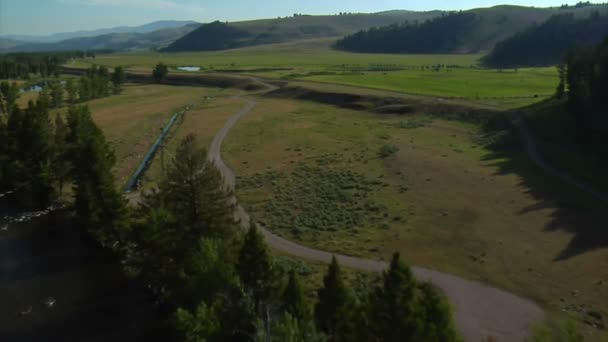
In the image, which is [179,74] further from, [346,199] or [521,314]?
[521,314]

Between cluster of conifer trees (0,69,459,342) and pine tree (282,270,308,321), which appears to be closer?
cluster of conifer trees (0,69,459,342)

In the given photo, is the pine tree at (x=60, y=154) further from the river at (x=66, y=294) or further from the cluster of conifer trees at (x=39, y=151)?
the river at (x=66, y=294)

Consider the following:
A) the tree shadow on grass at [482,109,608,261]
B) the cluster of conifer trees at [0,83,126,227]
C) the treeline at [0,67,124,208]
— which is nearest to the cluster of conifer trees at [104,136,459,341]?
the cluster of conifer trees at [0,83,126,227]

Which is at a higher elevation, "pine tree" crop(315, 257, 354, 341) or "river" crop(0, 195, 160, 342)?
"pine tree" crop(315, 257, 354, 341)

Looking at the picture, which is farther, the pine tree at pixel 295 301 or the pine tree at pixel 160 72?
the pine tree at pixel 160 72

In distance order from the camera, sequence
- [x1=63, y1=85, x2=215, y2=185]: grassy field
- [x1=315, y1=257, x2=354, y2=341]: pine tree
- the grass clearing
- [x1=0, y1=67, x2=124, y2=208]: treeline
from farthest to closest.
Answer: [x1=63, y1=85, x2=215, y2=185]: grassy field
the grass clearing
[x1=0, y1=67, x2=124, y2=208]: treeline
[x1=315, y1=257, x2=354, y2=341]: pine tree

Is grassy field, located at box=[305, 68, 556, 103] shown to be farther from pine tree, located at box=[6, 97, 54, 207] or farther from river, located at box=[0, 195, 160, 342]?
river, located at box=[0, 195, 160, 342]

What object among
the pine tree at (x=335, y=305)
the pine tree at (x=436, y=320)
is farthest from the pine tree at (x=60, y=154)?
the pine tree at (x=436, y=320)
